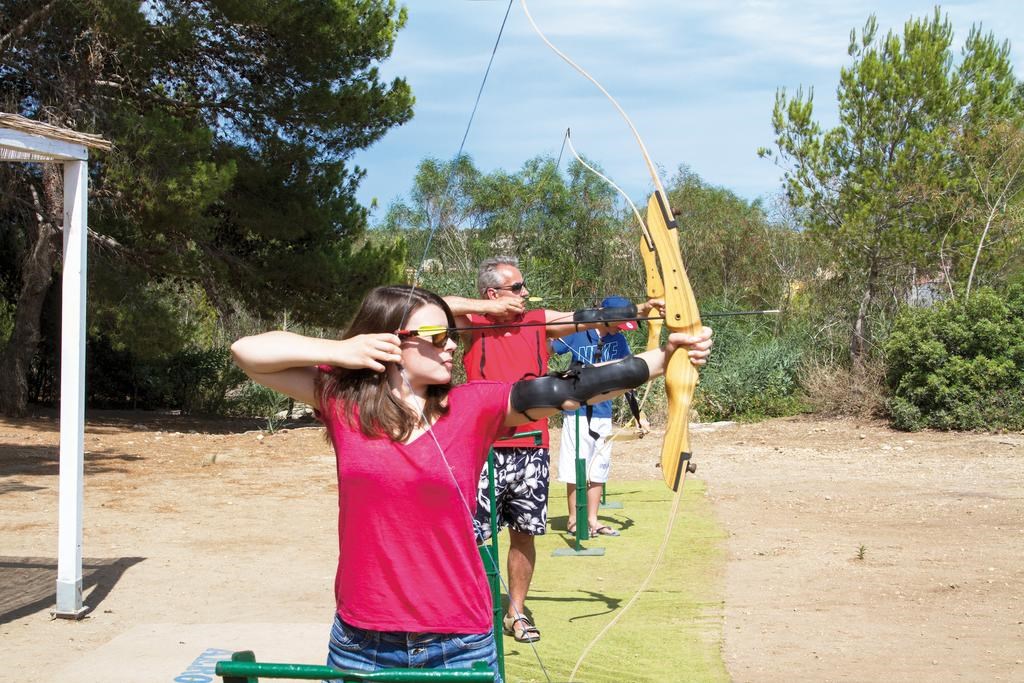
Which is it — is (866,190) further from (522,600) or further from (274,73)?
(522,600)

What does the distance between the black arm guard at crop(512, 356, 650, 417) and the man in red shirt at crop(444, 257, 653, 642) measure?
237 cm

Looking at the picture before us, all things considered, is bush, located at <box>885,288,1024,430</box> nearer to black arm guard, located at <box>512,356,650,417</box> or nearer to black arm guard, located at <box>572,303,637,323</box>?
black arm guard, located at <box>572,303,637,323</box>

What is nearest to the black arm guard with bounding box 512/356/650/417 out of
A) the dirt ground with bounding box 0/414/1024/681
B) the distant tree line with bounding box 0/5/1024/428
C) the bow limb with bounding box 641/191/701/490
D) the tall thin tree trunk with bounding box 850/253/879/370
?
the bow limb with bounding box 641/191/701/490

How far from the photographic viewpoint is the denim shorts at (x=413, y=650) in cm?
229

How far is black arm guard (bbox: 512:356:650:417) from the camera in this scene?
233 cm

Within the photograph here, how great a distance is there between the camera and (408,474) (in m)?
2.27

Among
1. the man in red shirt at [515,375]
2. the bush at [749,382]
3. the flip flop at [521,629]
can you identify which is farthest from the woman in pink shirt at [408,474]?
the bush at [749,382]

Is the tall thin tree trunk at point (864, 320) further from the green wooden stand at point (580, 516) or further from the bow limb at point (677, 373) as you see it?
the bow limb at point (677, 373)

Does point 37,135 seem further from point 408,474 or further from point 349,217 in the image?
point 349,217

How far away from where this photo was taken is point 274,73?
579 inches

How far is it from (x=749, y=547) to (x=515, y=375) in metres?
3.42

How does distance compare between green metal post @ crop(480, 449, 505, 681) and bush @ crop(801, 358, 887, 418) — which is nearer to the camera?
green metal post @ crop(480, 449, 505, 681)

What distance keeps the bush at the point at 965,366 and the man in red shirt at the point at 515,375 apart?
10.8m

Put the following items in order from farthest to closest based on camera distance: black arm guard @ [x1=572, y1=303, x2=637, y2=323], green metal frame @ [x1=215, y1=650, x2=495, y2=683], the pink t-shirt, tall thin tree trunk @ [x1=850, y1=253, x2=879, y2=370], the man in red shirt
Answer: tall thin tree trunk @ [x1=850, y1=253, x2=879, y2=370], the man in red shirt, black arm guard @ [x1=572, y1=303, x2=637, y2=323], the pink t-shirt, green metal frame @ [x1=215, y1=650, x2=495, y2=683]
